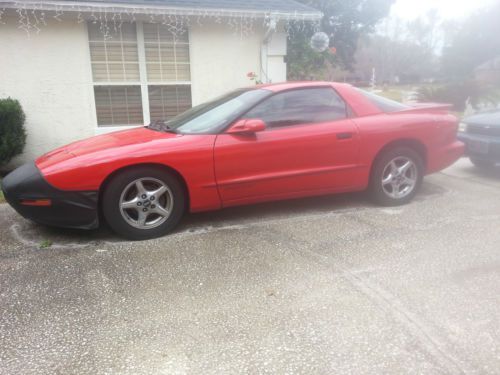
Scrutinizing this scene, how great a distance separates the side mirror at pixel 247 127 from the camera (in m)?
3.93

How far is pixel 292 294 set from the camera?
2.86 metres

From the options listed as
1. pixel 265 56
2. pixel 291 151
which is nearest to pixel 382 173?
pixel 291 151

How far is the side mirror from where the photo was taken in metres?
3.93

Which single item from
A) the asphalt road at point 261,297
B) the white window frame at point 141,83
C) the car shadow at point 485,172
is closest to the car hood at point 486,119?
the car shadow at point 485,172

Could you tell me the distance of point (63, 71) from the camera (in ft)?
23.5

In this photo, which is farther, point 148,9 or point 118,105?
point 118,105

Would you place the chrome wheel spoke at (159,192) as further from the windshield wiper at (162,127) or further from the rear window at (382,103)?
the rear window at (382,103)

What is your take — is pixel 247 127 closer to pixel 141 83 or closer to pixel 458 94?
pixel 141 83

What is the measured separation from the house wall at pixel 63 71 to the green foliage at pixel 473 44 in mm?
31524

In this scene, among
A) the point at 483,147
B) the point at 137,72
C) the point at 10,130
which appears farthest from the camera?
the point at 137,72

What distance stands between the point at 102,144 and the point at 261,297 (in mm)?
2143

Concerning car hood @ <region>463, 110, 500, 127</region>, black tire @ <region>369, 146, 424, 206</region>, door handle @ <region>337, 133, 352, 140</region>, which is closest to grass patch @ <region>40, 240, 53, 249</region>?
door handle @ <region>337, 133, 352, 140</region>

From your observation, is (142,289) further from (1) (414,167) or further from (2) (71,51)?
(2) (71,51)

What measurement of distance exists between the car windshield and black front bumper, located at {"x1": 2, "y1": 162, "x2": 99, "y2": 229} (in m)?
1.15
